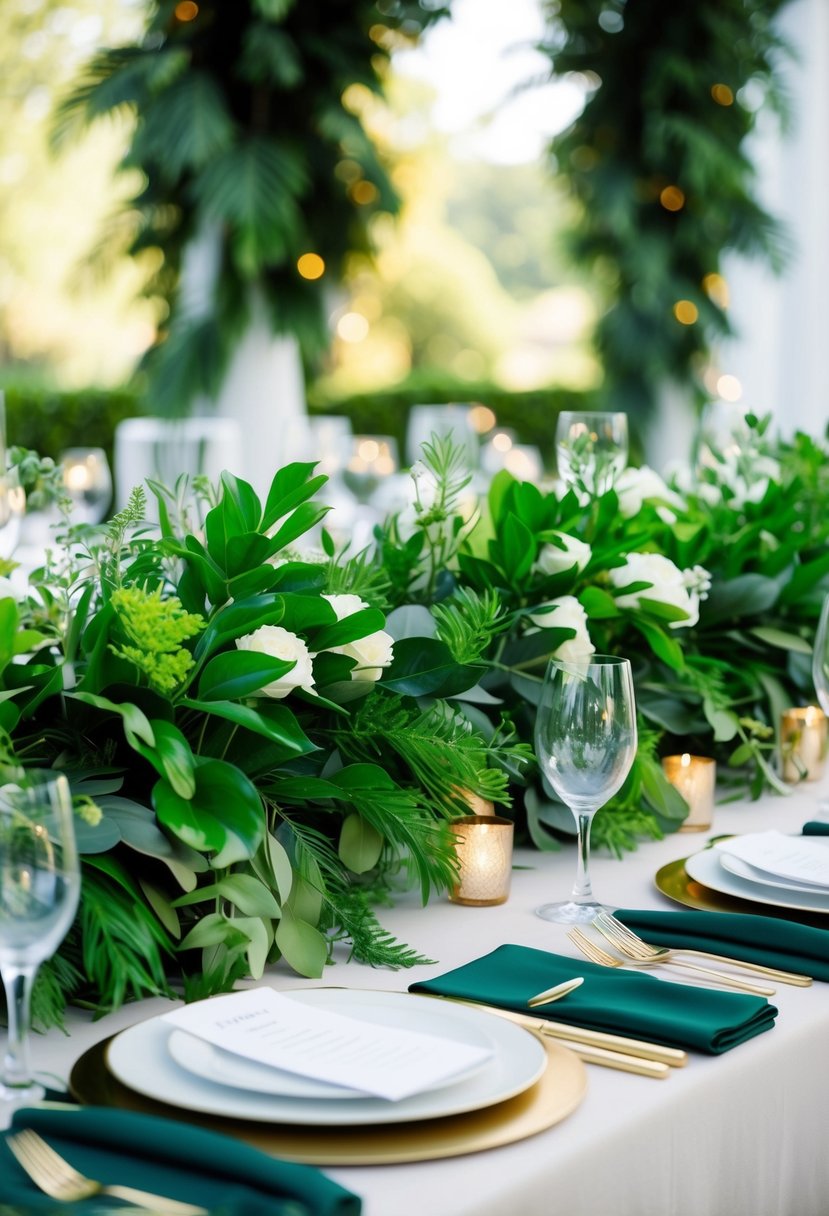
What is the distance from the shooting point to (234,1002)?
0.81m

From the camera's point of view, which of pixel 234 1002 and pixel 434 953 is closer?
pixel 234 1002

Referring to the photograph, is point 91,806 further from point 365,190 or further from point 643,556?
point 365,190

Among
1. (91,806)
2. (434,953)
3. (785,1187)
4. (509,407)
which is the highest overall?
(509,407)

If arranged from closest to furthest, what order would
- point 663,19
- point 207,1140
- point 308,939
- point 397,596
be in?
point 207,1140 < point 308,939 < point 397,596 < point 663,19

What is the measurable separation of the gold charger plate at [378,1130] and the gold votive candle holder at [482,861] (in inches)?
13.7

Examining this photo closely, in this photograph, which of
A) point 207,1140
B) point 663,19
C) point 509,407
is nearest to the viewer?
point 207,1140

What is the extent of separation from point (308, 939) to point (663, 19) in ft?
16.6

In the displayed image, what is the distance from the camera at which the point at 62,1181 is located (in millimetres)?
645

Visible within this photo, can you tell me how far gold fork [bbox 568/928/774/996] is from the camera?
94 centimetres

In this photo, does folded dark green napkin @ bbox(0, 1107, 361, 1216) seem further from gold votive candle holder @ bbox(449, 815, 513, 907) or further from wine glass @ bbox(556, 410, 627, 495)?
wine glass @ bbox(556, 410, 627, 495)

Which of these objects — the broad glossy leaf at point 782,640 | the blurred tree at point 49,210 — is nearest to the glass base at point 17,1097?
the broad glossy leaf at point 782,640

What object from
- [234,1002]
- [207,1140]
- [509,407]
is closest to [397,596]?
[234,1002]

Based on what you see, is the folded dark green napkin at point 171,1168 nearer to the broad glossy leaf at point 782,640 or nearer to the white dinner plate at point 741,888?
the white dinner plate at point 741,888

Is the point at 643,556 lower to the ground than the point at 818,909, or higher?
higher
